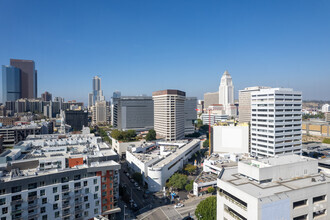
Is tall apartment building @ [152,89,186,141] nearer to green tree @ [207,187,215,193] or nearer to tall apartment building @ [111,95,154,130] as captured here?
tall apartment building @ [111,95,154,130]

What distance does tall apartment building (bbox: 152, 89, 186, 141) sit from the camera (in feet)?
211

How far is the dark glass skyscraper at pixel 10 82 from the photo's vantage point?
165 meters

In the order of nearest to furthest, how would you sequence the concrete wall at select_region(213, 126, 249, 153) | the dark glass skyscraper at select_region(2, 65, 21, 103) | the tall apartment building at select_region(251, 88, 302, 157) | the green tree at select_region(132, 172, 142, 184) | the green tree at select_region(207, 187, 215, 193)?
the green tree at select_region(207, 187, 215, 193) → the green tree at select_region(132, 172, 142, 184) → the tall apartment building at select_region(251, 88, 302, 157) → the concrete wall at select_region(213, 126, 249, 153) → the dark glass skyscraper at select_region(2, 65, 21, 103)

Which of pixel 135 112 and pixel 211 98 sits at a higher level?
pixel 211 98

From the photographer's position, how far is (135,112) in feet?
264

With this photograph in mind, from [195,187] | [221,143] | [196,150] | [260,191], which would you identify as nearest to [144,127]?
[196,150]

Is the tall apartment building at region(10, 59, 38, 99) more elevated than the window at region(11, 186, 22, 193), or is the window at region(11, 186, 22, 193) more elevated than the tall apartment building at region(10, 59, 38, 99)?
the tall apartment building at region(10, 59, 38, 99)

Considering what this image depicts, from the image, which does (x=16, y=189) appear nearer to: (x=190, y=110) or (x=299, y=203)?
(x=299, y=203)

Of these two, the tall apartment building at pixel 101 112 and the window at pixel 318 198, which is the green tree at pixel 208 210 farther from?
the tall apartment building at pixel 101 112

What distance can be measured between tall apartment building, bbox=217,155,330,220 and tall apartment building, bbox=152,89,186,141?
45883 mm

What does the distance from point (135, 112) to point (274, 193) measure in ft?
225

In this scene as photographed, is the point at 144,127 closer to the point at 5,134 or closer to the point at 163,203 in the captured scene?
the point at 5,134

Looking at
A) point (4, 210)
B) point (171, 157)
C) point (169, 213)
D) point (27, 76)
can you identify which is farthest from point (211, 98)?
point (4, 210)

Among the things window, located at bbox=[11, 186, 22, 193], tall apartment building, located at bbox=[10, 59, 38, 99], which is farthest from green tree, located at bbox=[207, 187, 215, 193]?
tall apartment building, located at bbox=[10, 59, 38, 99]
